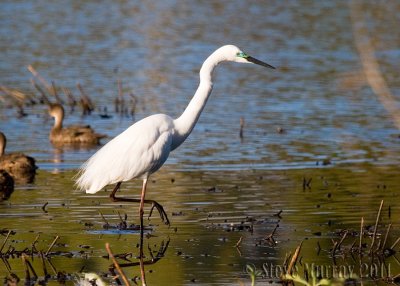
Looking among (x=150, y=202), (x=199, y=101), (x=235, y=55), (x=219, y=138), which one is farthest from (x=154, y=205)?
(x=219, y=138)

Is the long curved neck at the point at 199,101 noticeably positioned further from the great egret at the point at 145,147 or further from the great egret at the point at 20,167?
the great egret at the point at 20,167

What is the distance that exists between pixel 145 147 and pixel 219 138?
24.8ft

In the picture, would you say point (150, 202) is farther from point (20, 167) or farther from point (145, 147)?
point (20, 167)

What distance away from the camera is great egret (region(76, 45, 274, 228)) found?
10.1 m

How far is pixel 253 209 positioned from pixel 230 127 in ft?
23.6

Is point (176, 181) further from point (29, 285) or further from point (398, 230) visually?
point (29, 285)

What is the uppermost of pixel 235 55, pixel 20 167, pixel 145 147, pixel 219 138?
pixel 235 55

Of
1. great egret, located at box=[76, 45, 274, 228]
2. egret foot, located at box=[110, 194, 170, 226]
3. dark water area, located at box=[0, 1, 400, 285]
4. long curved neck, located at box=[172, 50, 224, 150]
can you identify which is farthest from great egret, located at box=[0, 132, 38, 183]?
long curved neck, located at box=[172, 50, 224, 150]

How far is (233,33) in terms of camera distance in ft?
108

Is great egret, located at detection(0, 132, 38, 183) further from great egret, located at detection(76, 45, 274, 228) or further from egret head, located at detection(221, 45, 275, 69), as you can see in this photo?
egret head, located at detection(221, 45, 275, 69)

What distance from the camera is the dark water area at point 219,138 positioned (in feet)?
31.6

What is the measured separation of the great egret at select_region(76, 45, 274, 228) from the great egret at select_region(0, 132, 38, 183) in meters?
4.02

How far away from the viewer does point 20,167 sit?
47.0 feet

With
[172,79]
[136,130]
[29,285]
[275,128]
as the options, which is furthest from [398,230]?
[172,79]
